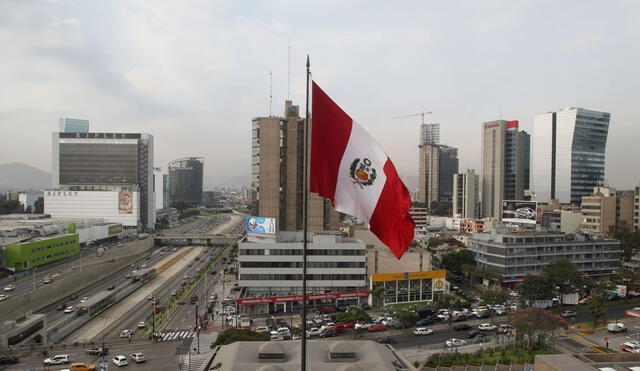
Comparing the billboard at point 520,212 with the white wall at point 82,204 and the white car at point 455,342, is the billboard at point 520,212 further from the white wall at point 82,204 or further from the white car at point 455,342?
the white wall at point 82,204

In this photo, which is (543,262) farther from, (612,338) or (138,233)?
(138,233)

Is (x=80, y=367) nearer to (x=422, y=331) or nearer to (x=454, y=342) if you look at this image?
(x=422, y=331)

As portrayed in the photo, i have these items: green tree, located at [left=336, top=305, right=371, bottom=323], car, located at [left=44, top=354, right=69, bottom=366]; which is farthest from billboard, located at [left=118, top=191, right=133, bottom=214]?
green tree, located at [left=336, top=305, right=371, bottom=323]

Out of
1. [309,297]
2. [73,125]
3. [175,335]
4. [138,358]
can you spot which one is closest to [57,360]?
[138,358]

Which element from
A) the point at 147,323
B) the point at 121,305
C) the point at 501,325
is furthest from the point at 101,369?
the point at 501,325

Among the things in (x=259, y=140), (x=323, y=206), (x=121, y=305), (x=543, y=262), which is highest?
(x=259, y=140)

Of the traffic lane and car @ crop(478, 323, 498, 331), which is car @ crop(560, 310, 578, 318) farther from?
the traffic lane
